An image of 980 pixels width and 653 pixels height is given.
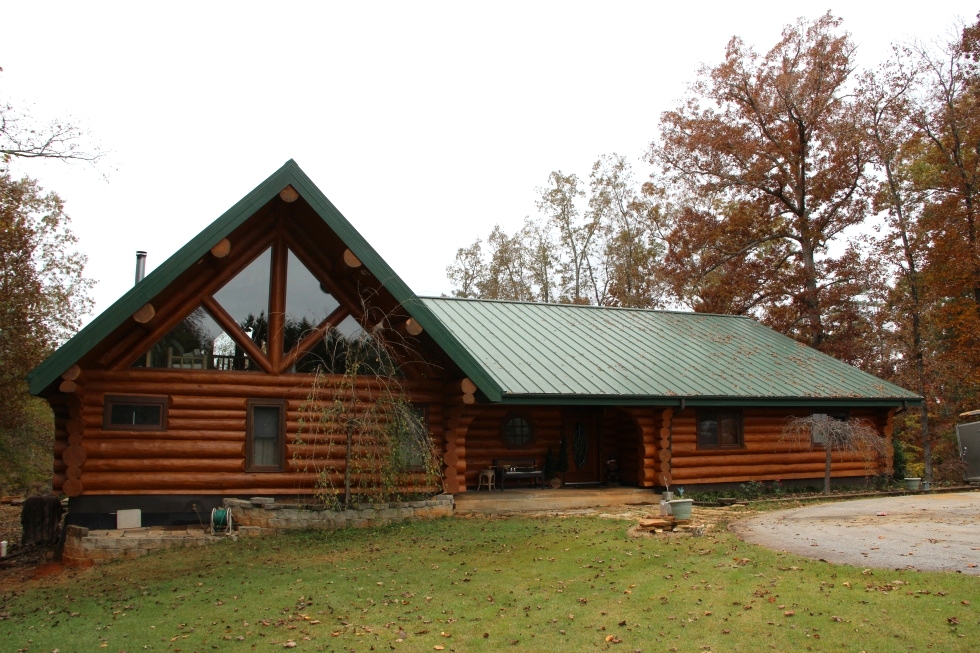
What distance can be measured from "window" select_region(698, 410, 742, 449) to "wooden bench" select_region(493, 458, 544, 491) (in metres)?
4.07

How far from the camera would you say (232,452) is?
15.1 meters

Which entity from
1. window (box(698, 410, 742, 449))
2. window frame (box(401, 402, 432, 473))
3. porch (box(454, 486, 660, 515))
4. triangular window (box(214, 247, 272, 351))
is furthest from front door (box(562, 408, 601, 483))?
triangular window (box(214, 247, 272, 351))

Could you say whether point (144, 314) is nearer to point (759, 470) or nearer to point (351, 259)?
point (351, 259)

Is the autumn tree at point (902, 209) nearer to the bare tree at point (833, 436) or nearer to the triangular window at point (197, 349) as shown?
the bare tree at point (833, 436)

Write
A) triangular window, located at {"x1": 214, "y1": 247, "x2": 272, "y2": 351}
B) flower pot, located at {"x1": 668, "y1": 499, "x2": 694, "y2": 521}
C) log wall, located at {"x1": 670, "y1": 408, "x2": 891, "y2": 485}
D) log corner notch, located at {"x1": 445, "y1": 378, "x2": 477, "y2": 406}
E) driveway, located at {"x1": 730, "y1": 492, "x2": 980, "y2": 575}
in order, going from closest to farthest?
driveway, located at {"x1": 730, "y1": 492, "x2": 980, "y2": 575}
flower pot, located at {"x1": 668, "y1": 499, "x2": 694, "y2": 521}
triangular window, located at {"x1": 214, "y1": 247, "x2": 272, "y2": 351}
log corner notch, located at {"x1": 445, "y1": 378, "x2": 477, "y2": 406}
log wall, located at {"x1": 670, "y1": 408, "x2": 891, "y2": 485}

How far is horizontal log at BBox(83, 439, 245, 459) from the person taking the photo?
46.9 feet

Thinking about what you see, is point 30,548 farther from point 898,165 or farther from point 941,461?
point 941,461

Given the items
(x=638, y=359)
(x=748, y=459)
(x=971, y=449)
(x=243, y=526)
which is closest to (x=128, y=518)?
(x=243, y=526)

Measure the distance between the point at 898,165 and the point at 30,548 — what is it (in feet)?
112

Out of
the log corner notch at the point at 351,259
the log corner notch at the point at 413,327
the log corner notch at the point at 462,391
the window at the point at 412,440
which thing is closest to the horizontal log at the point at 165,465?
the window at the point at 412,440

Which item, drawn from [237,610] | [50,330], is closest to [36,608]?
[237,610]

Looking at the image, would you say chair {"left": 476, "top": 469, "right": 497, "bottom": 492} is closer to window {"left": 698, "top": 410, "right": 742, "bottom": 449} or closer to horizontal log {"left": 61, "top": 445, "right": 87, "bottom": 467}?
window {"left": 698, "top": 410, "right": 742, "bottom": 449}

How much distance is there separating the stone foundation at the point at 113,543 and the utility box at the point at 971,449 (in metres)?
22.8

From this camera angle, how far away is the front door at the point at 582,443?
20344 millimetres
